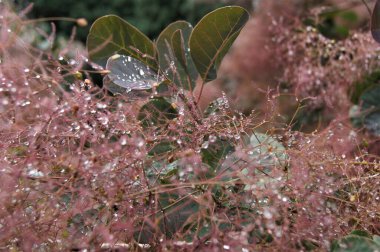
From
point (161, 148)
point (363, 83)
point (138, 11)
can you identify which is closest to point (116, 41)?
point (161, 148)

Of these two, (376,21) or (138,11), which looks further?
(138,11)

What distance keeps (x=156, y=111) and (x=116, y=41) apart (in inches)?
5.1

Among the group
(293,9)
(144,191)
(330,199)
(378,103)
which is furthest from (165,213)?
(293,9)

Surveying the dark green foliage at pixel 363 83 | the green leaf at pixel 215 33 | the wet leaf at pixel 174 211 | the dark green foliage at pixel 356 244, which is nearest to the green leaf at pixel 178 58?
the green leaf at pixel 215 33

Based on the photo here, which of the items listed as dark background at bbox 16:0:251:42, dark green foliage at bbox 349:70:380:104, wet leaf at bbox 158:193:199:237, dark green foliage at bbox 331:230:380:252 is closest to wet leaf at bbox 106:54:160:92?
wet leaf at bbox 158:193:199:237

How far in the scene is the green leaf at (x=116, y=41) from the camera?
83 cm

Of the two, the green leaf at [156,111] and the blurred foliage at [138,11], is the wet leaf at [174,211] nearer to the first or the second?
the green leaf at [156,111]

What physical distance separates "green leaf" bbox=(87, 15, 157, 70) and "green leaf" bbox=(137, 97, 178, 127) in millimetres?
57

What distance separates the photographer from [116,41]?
0.84 m

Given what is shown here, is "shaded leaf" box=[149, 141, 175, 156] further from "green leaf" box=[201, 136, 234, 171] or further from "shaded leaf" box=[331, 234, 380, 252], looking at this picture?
"shaded leaf" box=[331, 234, 380, 252]

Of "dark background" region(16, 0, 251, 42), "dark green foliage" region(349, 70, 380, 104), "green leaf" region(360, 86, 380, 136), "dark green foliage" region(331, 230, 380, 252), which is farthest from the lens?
"dark background" region(16, 0, 251, 42)

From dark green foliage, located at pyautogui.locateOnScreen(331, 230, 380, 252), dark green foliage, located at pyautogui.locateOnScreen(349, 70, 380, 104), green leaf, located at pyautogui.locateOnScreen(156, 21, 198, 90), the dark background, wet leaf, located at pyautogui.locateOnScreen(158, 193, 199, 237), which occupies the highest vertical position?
green leaf, located at pyautogui.locateOnScreen(156, 21, 198, 90)

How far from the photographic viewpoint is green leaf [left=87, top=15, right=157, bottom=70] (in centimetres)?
83

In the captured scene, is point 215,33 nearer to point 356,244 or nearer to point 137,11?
point 356,244
